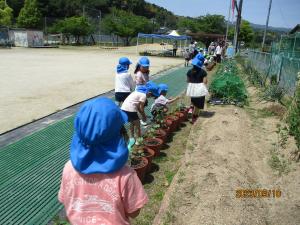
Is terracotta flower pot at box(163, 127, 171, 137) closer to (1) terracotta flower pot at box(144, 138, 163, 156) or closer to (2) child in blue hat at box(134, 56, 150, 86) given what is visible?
(1) terracotta flower pot at box(144, 138, 163, 156)

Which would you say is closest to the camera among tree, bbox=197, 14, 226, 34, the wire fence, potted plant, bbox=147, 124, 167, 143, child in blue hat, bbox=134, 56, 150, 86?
potted plant, bbox=147, 124, 167, 143

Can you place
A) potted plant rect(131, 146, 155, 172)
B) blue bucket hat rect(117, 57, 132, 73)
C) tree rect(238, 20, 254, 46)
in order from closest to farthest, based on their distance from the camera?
potted plant rect(131, 146, 155, 172)
blue bucket hat rect(117, 57, 132, 73)
tree rect(238, 20, 254, 46)

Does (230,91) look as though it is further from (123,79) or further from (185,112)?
(123,79)

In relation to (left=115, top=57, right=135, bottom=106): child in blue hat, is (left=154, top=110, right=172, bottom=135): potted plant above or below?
below

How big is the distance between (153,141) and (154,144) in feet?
0.40

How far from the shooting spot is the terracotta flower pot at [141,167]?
14.3ft

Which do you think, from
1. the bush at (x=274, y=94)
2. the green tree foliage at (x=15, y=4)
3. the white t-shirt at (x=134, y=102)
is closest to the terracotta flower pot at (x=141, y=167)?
the white t-shirt at (x=134, y=102)

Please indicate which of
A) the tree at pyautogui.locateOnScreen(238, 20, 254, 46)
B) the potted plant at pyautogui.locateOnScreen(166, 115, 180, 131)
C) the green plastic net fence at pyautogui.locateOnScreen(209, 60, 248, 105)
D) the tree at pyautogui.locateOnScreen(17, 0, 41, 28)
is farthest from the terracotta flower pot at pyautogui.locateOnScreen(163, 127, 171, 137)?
the tree at pyautogui.locateOnScreen(238, 20, 254, 46)

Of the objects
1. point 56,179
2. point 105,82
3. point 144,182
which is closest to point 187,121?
point 144,182

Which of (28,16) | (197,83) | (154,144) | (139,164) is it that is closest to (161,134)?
(154,144)

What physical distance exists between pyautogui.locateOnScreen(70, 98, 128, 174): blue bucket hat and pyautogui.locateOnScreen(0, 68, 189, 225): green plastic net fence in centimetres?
221

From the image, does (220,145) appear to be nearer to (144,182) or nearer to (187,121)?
(144,182)

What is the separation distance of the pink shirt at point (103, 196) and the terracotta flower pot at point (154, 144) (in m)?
3.43

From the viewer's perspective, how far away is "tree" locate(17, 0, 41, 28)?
52.4m
